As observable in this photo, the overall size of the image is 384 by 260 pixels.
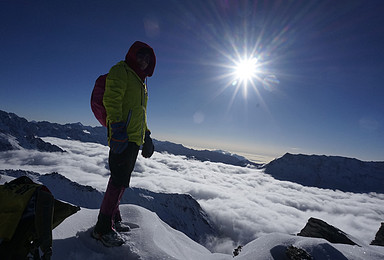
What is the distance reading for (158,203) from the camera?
121 metres

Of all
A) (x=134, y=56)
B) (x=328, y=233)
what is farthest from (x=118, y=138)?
(x=328, y=233)

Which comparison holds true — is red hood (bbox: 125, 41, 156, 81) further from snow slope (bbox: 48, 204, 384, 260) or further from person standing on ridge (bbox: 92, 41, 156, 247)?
snow slope (bbox: 48, 204, 384, 260)

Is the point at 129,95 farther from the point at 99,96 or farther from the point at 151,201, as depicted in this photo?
the point at 151,201

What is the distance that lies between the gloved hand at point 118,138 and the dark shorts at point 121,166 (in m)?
0.24

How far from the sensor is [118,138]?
3.08 meters

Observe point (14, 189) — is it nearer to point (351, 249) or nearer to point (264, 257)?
point (264, 257)

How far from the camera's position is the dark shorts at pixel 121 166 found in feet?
10.7

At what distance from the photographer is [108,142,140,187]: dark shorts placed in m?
3.26

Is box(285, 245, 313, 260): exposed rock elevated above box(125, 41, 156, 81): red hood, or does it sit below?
below

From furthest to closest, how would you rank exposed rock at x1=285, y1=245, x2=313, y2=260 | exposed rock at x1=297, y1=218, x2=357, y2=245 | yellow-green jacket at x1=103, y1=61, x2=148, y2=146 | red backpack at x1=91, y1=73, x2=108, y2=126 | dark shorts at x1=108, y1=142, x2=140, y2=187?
1. exposed rock at x1=297, y1=218, x2=357, y2=245
2. red backpack at x1=91, y1=73, x2=108, y2=126
3. dark shorts at x1=108, y1=142, x2=140, y2=187
4. yellow-green jacket at x1=103, y1=61, x2=148, y2=146
5. exposed rock at x1=285, y1=245, x2=313, y2=260

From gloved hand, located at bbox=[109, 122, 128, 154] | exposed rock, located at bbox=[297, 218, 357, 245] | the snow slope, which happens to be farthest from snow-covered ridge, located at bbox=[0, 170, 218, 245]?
gloved hand, located at bbox=[109, 122, 128, 154]

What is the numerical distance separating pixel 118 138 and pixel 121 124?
24 centimetres

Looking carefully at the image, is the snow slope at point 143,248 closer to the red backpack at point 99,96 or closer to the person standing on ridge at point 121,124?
the person standing on ridge at point 121,124

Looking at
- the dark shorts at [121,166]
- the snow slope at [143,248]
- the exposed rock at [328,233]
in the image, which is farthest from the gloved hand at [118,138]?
the exposed rock at [328,233]
